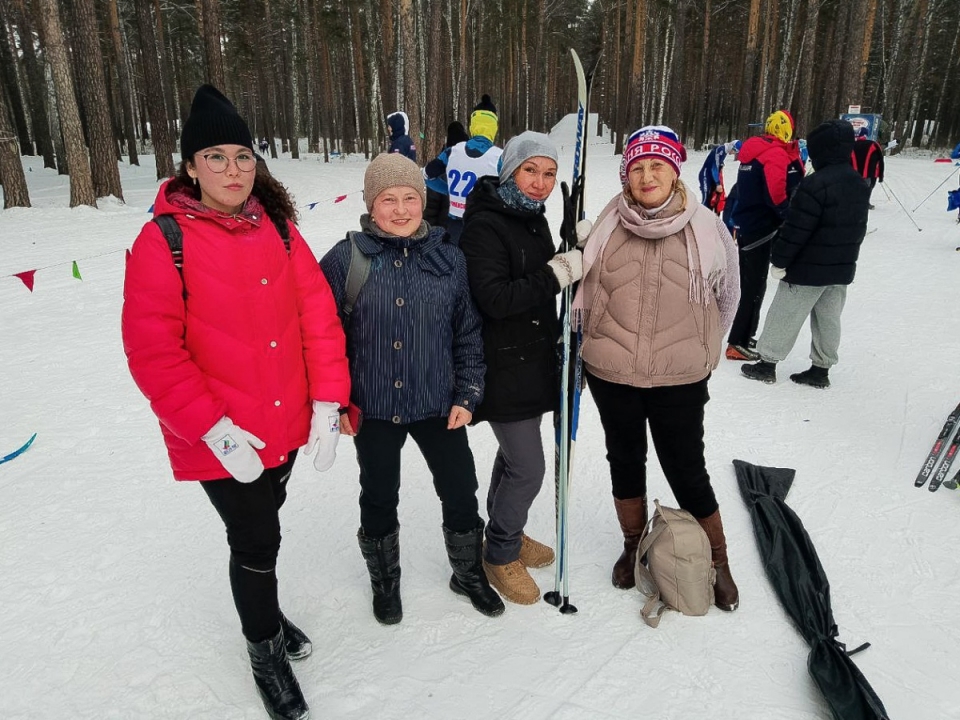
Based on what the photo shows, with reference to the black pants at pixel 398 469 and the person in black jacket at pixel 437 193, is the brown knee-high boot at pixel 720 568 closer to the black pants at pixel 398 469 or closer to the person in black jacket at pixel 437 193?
the black pants at pixel 398 469

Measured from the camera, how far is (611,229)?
2.47 meters

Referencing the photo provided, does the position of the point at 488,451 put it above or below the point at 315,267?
below

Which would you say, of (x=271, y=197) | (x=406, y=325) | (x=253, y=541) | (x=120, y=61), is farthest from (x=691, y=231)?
(x=120, y=61)

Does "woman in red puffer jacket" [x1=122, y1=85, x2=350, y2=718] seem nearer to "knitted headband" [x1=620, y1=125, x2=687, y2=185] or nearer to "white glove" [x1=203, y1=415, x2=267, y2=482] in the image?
"white glove" [x1=203, y1=415, x2=267, y2=482]

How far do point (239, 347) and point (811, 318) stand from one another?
4.58 meters

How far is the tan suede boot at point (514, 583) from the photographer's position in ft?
8.68

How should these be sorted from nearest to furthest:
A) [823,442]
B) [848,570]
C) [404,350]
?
[404,350], [848,570], [823,442]

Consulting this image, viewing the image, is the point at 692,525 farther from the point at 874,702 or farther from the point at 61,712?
the point at 61,712

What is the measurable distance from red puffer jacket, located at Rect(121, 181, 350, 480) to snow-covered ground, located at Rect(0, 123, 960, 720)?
100 centimetres

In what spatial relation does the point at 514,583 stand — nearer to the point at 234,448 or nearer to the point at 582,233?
the point at 234,448

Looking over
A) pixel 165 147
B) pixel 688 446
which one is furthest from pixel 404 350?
pixel 165 147

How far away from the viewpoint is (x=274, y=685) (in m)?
2.07

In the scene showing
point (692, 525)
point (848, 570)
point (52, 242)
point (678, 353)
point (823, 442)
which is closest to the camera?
point (678, 353)

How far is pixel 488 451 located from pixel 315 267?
2260mm
